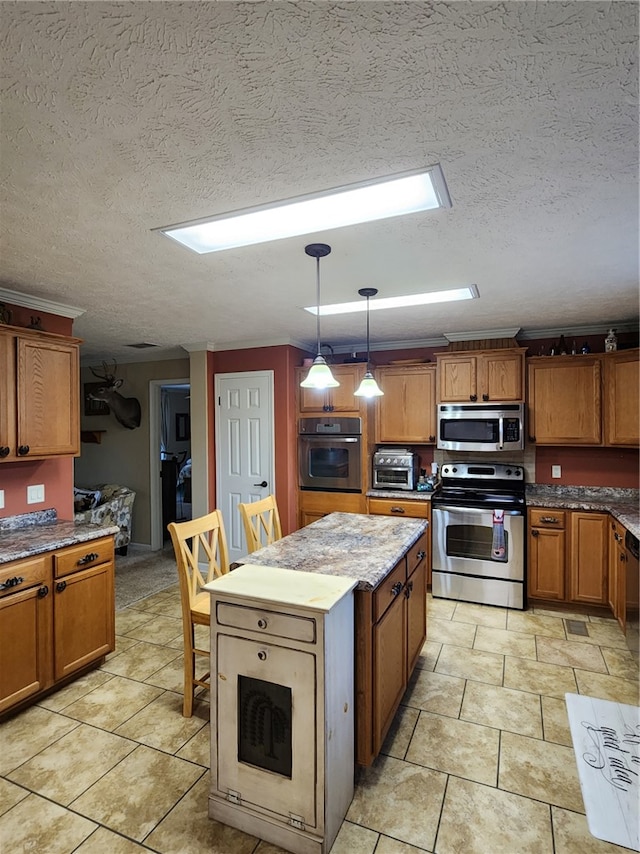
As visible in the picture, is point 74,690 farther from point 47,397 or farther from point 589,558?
point 589,558

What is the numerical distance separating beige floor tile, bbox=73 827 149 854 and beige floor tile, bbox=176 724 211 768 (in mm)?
429

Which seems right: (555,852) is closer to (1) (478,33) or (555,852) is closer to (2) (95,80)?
(1) (478,33)

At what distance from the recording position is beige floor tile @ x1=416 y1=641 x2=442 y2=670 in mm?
2933

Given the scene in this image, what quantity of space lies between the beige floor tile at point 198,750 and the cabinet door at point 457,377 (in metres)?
3.27

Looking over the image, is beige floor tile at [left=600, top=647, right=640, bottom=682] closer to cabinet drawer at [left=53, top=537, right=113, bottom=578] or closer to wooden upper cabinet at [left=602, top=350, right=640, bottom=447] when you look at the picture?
wooden upper cabinet at [left=602, top=350, right=640, bottom=447]

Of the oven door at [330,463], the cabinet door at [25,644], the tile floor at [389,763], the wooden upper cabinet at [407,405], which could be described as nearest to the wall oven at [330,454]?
the oven door at [330,463]

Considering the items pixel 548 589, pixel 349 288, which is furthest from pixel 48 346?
pixel 548 589

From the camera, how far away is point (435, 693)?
2645mm

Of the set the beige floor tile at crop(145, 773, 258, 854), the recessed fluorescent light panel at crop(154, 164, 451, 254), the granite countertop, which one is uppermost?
the recessed fluorescent light panel at crop(154, 164, 451, 254)

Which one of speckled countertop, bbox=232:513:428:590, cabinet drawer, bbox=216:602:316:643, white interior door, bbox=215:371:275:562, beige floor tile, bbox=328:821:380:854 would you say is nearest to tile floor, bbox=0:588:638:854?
beige floor tile, bbox=328:821:380:854

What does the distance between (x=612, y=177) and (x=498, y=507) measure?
2.85 meters

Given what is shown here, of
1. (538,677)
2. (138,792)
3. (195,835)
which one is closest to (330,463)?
(538,677)

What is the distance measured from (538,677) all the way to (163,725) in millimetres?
2231

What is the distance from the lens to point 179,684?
272 cm
